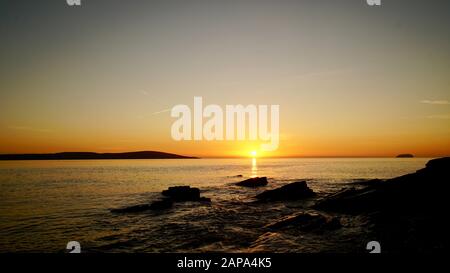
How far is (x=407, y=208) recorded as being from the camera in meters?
20.2

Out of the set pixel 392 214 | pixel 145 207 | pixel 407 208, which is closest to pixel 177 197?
pixel 145 207

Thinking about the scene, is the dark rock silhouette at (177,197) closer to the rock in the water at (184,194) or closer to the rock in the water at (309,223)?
the rock in the water at (184,194)

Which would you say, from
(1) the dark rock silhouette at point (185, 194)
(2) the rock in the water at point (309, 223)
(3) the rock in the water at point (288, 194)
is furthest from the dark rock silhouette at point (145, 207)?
(2) the rock in the water at point (309, 223)

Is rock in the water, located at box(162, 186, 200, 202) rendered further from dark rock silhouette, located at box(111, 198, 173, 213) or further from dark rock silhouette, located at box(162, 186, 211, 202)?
dark rock silhouette, located at box(111, 198, 173, 213)

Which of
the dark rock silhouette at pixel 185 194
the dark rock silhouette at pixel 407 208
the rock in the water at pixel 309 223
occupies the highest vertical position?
the dark rock silhouette at pixel 407 208

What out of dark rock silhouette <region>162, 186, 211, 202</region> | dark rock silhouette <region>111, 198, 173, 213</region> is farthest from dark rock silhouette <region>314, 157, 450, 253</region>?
dark rock silhouette <region>111, 198, 173, 213</region>

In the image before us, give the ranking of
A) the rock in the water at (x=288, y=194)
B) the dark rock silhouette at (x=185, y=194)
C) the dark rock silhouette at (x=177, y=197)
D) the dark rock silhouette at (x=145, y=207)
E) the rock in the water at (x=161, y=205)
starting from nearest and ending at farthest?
the dark rock silhouette at (x=145, y=207)
the rock in the water at (x=161, y=205)
the dark rock silhouette at (x=177, y=197)
the rock in the water at (x=288, y=194)
the dark rock silhouette at (x=185, y=194)

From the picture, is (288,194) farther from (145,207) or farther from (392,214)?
(145,207)

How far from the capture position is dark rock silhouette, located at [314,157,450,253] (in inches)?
558

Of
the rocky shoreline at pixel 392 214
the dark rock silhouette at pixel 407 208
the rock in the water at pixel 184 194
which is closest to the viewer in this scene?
the dark rock silhouette at pixel 407 208

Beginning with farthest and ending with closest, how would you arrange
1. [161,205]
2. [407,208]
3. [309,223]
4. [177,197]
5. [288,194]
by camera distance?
[177,197]
[288,194]
[161,205]
[407,208]
[309,223]

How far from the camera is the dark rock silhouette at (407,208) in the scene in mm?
14164

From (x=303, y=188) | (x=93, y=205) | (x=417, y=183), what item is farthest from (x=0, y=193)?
(x=417, y=183)

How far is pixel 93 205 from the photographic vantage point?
29.1 metres
